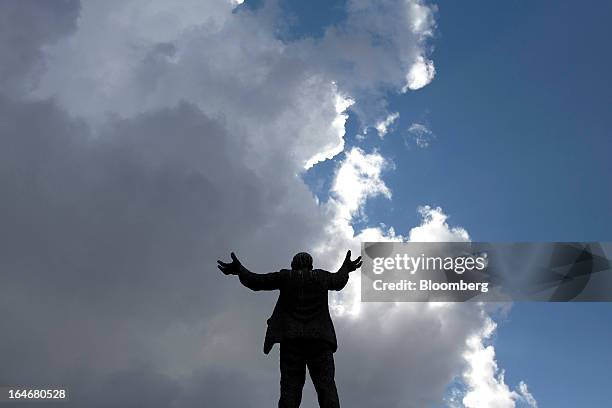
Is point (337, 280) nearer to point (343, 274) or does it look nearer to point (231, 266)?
point (343, 274)

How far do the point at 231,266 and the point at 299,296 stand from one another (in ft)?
5.08

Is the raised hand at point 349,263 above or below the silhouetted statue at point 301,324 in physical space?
above

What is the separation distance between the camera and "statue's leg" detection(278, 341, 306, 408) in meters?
13.2

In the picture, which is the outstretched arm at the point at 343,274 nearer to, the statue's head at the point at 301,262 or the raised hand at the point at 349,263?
the raised hand at the point at 349,263

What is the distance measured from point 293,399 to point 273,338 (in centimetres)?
128

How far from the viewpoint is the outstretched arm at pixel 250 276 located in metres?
13.5

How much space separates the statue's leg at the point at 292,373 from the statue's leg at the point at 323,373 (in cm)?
19

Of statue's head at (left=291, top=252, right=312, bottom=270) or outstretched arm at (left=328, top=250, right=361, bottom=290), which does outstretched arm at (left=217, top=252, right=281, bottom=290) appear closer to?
statue's head at (left=291, top=252, right=312, bottom=270)

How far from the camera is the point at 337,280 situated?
13656 mm

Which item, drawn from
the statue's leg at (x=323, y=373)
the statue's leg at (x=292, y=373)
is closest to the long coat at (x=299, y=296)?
the statue's leg at (x=323, y=373)

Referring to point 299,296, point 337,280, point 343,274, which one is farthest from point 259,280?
point 343,274

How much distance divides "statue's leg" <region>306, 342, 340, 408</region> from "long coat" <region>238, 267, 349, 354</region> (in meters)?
0.26

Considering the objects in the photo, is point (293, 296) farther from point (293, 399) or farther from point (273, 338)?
point (293, 399)

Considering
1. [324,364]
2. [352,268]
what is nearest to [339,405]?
[324,364]
